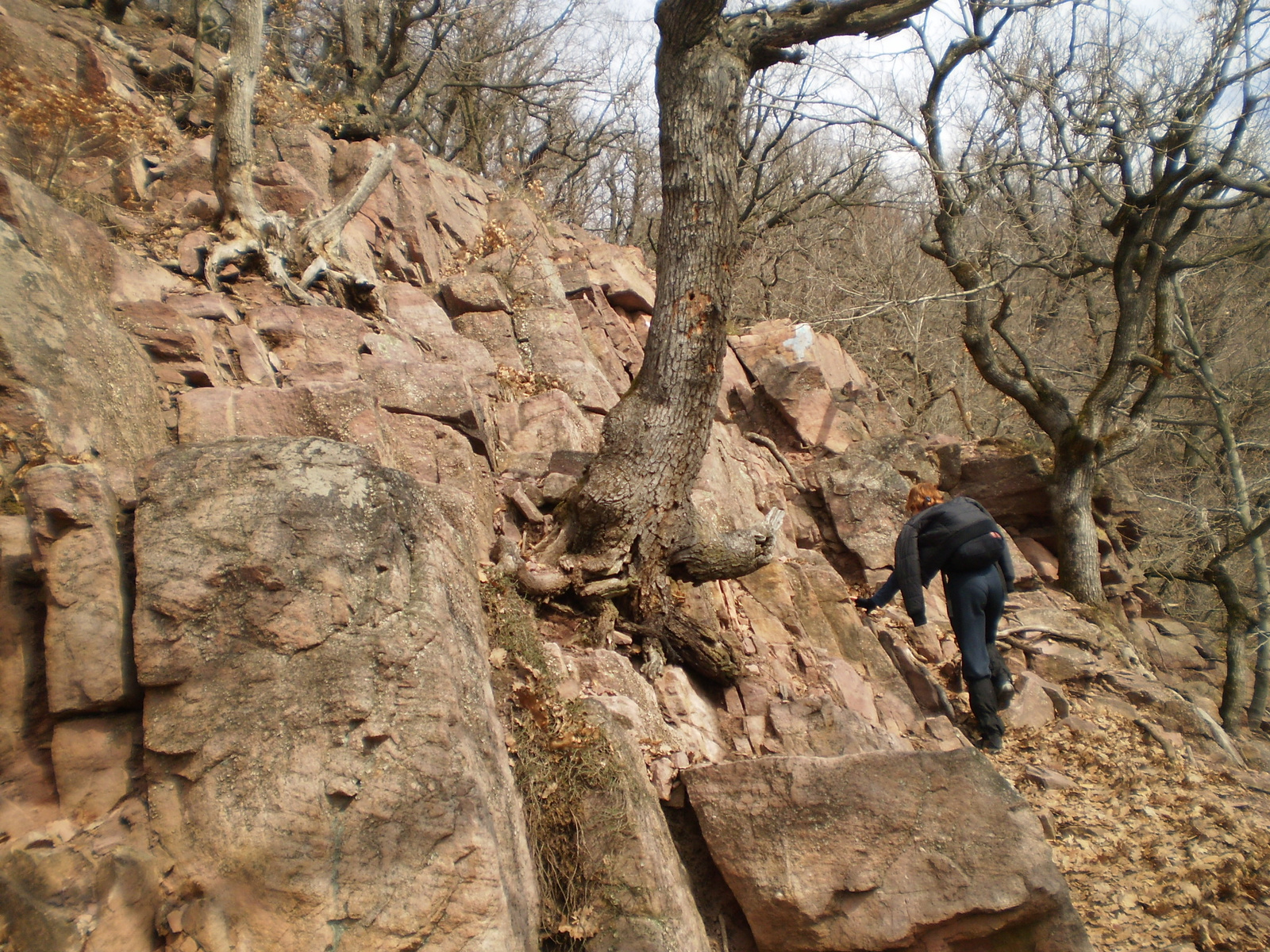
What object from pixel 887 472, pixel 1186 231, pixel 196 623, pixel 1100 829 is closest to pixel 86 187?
pixel 196 623

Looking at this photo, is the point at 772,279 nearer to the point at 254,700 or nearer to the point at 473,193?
the point at 473,193

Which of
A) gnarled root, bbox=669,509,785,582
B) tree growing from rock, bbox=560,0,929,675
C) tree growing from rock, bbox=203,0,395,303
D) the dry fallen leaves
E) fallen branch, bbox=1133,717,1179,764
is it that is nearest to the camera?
the dry fallen leaves

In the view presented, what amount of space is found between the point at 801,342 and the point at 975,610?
5.52 metres

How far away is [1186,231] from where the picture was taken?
9414mm

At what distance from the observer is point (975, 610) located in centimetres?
545

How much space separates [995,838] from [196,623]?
10.7 ft

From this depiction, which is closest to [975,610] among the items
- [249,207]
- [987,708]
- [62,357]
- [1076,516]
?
[987,708]

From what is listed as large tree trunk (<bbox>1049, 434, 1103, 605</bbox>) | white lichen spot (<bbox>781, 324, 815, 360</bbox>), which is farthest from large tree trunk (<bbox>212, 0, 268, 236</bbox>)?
large tree trunk (<bbox>1049, 434, 1103, 605</bbox>)

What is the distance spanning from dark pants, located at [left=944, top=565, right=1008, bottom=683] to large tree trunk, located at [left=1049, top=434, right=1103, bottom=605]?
4.50 metres

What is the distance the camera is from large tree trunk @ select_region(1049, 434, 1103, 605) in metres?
9.12

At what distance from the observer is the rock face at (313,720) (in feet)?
7.59

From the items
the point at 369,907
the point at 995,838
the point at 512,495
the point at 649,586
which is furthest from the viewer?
the point at 512,495

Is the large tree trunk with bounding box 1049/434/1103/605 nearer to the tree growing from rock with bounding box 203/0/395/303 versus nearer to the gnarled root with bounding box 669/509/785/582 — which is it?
the gnarled root with bounding box 669/509/785/582

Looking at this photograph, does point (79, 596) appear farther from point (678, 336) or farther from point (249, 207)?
point (249, 207)
